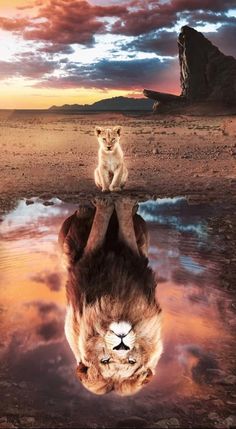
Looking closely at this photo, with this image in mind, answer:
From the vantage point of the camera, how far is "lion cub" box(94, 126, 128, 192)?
9.00 meters

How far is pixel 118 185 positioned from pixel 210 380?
6.04m

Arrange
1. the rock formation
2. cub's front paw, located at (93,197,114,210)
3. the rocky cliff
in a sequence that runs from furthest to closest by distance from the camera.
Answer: the rocky cliff, the rock formation, cub's front paw, located at (93,197,114,210)

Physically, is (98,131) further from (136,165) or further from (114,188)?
(136,165)

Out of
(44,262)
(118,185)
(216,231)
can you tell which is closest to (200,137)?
(118,185)

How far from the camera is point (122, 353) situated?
→ 11.4 ft

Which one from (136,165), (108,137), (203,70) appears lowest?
(136,165)

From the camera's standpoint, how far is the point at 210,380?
3432 millimetres

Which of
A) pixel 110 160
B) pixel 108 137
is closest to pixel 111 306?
pixel 110 160

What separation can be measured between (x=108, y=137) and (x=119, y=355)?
594 centimetres

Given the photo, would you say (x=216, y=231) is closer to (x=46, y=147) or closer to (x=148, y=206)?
(x=148, y=206)

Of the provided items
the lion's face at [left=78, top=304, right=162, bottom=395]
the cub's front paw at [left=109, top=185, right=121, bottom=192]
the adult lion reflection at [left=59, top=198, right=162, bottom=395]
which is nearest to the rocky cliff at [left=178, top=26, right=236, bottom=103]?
the cub's front paw at [left=109, top=185, right=121, bottom=192]

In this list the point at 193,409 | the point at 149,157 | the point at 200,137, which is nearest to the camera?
the point at 193,409

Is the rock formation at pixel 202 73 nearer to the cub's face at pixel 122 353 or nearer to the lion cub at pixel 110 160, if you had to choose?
Result: the lion cub at pixel 110 160

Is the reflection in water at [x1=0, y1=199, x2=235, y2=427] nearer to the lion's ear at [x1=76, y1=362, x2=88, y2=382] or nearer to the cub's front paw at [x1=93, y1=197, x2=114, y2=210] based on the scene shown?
the lion's ear at [x1=76, y1=362, x2=88, y2=382]
